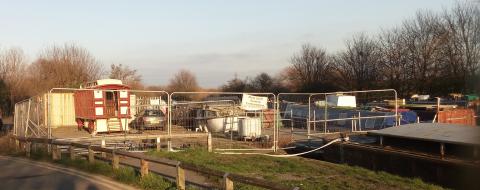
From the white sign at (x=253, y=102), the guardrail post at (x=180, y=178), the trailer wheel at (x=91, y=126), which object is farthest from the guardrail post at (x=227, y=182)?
the trailer wheel at (x=91, y=126)

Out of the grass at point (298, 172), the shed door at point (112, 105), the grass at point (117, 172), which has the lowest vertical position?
the grass at point (298, 172)

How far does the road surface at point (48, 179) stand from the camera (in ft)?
37.1

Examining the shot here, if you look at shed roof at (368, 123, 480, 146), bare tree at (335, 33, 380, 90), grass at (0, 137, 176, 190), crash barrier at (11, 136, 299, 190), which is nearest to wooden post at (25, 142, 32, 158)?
crash barrier at (11, 136, 299, 190)

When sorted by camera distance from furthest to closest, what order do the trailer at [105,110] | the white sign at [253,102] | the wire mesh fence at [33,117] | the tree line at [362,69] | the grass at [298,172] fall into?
1. the tree line at [362,69]
2. the trailer at [105,110]
3. the white sign at [253,102]
4. the wire mesh fence at [33,117]
5. the grass at [298,172]

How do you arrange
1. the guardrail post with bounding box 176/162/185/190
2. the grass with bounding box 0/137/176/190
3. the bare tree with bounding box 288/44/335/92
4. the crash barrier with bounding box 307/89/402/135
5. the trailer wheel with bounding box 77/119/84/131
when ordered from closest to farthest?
the guardrail post with bounding box 176/162/185/190, the grass with bounding box 0/137/176/190, the crash barrier with bounding box 307/89/402/135, the trailer wheel with bounding box 77/119/84/131, the bare tree with bounding box 288/44/335/92

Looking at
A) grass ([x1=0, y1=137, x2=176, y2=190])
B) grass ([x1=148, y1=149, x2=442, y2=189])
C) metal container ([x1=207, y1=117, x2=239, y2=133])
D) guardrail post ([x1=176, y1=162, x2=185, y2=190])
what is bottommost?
grass ([x1=148, y1=149, x2=442, y2=189])

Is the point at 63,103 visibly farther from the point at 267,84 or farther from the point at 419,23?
the point at 267,84

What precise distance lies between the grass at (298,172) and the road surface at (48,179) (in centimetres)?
297

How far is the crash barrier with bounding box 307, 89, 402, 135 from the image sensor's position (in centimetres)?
2188

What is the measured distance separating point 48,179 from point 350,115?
17461mm

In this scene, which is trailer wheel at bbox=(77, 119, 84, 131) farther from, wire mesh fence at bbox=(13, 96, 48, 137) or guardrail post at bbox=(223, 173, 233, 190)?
guardrail post at bbox=(223, 173, 233, 190)

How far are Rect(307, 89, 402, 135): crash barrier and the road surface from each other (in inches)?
397

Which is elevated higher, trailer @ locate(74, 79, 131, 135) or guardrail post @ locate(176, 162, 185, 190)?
trailer @ locate(74, 79, 131, 135)

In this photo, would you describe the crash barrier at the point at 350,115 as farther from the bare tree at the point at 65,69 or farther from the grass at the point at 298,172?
the bare tree at the point at 65,69
